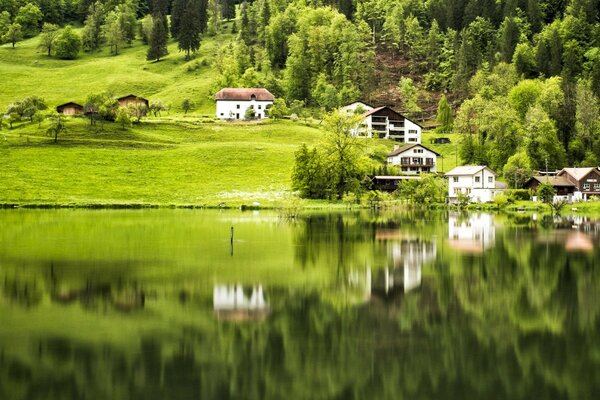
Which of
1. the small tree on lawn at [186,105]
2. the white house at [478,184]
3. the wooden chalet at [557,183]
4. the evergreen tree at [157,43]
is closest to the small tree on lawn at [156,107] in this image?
the small tree on lawn at [186,105]

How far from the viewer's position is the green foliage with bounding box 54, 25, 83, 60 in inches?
7210

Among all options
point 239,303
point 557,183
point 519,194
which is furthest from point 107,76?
point 239,303

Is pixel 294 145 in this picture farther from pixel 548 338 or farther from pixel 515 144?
pixel 548 338

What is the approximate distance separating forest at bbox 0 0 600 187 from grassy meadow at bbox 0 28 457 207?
42.5 ft

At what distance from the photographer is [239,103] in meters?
139

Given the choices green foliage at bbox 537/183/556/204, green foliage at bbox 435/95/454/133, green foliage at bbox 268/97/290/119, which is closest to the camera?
green foliage at bbox 537/183/556/204

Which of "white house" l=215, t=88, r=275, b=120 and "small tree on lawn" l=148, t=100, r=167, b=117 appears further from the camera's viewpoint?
"white house" l=215, t=88, r=275, b=120

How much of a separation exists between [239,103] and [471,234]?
300 feet

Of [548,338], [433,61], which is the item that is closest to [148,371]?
[548,338]

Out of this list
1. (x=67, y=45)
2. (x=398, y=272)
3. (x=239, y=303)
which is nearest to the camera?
(x=239, y=303)

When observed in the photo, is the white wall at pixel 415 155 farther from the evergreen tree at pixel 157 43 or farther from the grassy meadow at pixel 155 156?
the evergreen tree at pixel 157 43

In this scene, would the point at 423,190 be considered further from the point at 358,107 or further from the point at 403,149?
the point at 358,107

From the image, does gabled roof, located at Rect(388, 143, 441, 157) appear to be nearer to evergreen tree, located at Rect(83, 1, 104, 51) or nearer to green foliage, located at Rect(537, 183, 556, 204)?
green foliage, located at Rect(537, 183, 556, 204)

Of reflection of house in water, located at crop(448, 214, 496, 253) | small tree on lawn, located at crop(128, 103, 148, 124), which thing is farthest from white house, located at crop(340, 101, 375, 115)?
reflection of house in water, located at crop(448, 214, 496, 253)
